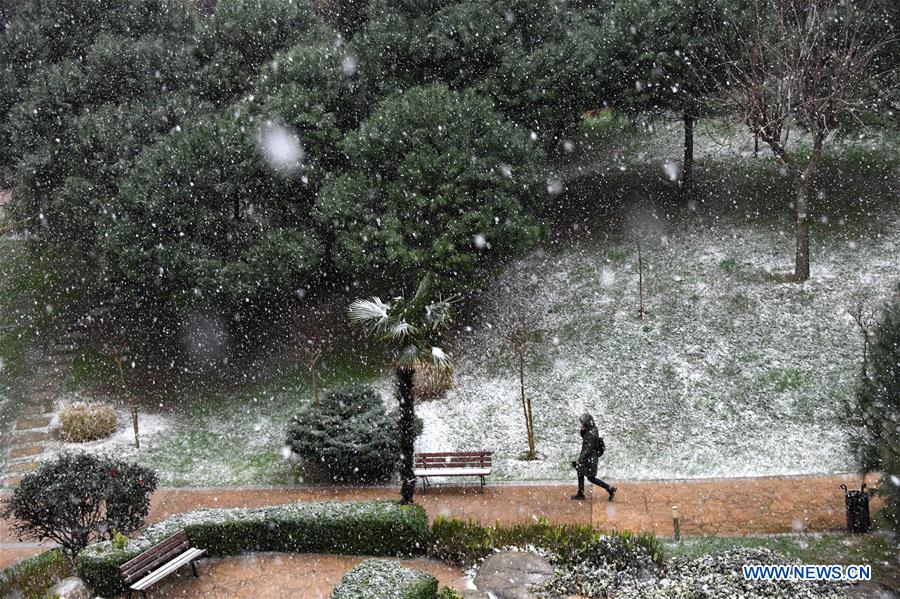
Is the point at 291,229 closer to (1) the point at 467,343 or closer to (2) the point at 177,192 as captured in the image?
(2) the point at 177,192

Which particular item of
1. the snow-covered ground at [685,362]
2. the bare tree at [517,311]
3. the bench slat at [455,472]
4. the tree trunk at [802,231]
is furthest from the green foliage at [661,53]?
the bench slat at [455,472]

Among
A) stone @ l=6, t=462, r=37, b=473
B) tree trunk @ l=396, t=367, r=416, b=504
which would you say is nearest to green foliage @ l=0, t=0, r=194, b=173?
stone @ l=6, t=462, r=37, b=473

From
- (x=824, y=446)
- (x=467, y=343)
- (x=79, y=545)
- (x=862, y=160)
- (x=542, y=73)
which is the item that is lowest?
(x=79, y=545)

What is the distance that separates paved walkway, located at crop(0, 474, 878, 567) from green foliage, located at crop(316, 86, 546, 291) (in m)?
5.77

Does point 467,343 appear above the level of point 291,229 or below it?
below

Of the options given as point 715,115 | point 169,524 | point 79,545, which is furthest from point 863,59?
point 79,545

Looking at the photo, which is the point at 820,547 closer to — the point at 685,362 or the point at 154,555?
the point at 685,362

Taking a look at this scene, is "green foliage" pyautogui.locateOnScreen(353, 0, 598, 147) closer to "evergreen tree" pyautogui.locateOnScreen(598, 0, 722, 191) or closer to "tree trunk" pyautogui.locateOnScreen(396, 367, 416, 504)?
"evergreen tree" pyautogui.locateOnScreen(598, 0, 722, 191)

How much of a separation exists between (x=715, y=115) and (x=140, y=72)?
1498cm

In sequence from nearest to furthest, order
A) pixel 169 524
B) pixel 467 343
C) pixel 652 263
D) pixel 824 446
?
pixel 169 524, pixel 824 446, pixel 467 343, pixel 652 263

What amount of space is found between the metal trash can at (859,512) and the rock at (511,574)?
14.5 ft

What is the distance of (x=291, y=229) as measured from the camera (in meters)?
19.5

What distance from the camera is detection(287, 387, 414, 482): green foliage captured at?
14.7 meters

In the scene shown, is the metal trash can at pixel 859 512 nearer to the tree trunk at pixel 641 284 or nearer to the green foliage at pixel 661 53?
the tree trunk at pixel 641 284
